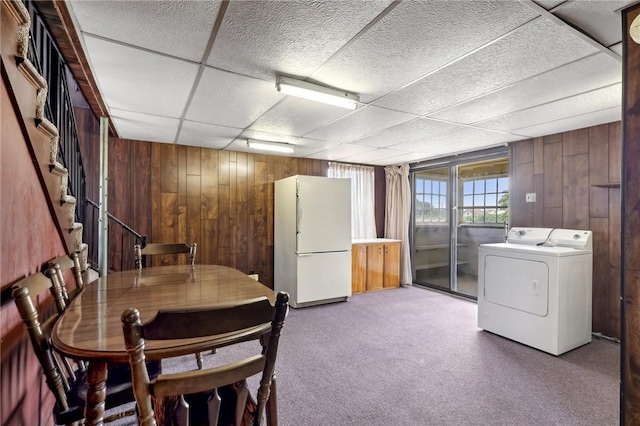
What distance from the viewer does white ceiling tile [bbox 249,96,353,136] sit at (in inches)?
105

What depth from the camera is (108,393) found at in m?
1.37

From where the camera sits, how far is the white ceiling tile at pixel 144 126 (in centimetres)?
299

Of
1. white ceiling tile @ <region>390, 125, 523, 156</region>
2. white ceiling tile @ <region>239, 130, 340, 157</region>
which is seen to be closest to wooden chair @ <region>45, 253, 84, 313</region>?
white ceiling tile @ <region>239, 130, 340, 157</region>

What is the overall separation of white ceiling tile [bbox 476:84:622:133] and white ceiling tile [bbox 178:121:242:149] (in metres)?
2.82

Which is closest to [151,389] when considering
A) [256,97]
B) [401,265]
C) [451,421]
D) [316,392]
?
[316,392]

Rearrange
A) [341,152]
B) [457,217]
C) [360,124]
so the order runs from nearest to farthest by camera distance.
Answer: [360,124] < [341,152] < [457,217]

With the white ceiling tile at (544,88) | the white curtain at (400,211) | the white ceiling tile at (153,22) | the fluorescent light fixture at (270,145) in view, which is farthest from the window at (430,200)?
the white ceiling tile at (153,22)

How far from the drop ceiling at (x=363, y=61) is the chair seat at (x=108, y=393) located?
1779 mm

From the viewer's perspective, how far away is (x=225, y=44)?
171cm

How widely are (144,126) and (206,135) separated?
0.66 meters

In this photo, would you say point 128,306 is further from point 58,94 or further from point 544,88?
point 544,88

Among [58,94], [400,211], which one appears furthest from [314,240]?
[58,94]

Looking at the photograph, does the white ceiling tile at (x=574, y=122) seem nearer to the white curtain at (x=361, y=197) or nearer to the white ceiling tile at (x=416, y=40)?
the white ceiling tile at (x=416, y=40)

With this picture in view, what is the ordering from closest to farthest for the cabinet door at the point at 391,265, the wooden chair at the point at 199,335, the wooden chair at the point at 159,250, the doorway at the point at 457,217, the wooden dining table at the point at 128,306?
the wooden chair at the point at 199,335 < the wooden dining table at the point at 128,306 < the wooden chair at the point at 159,250 < the doorway at the point at 457,217 < the cabinet door at the point at 391,265
